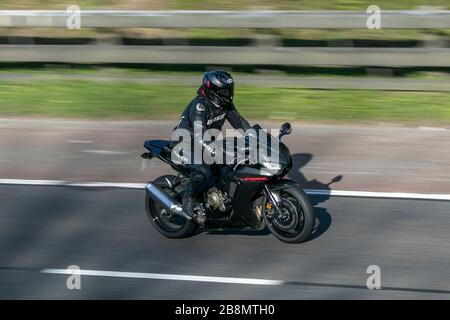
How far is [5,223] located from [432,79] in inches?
264

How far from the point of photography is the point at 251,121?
41.8ft

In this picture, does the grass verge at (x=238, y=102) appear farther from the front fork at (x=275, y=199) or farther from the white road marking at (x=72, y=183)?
the front fork at (x=275, y=199)

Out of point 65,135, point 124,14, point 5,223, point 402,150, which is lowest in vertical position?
point 5,223

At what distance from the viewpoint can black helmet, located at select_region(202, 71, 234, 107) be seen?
859cm

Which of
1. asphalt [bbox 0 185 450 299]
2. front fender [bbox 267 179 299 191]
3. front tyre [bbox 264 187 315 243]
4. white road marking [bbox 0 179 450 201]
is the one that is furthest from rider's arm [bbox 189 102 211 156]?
white road marking [bbox 0 179 450 201]

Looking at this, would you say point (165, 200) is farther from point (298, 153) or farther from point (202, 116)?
point (298, 153)

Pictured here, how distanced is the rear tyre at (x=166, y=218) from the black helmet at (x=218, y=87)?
1.04 metres

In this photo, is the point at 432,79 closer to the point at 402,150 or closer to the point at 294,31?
the point at 402,150

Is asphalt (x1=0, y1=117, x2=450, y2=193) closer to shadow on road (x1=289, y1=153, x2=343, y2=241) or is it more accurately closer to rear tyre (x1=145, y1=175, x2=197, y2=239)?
shadow on road (x1=289, y1=153, x2=343, y2=241)

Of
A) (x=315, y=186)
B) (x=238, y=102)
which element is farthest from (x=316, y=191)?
(x=238, y=102)

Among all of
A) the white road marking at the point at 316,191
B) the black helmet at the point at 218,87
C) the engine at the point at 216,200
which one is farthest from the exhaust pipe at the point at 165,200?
the white road marking at the point at 316,191

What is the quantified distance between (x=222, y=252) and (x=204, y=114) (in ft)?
4.34
